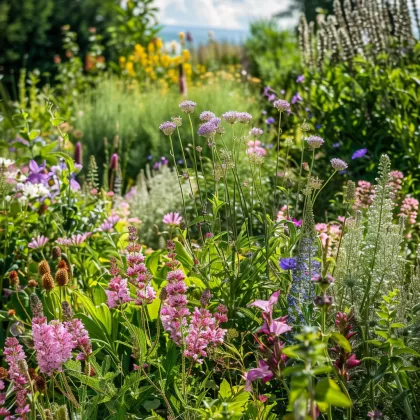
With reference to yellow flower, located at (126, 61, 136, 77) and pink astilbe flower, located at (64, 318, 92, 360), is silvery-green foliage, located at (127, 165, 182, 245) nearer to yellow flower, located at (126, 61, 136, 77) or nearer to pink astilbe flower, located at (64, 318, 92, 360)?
pink astilbe flower, located at (64, 318, 92, 360)

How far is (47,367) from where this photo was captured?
60.5 inches

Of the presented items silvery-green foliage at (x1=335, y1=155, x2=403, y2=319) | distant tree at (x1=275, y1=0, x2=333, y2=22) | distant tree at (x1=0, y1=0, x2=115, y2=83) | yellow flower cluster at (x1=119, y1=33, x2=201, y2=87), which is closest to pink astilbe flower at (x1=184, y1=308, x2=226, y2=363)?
silvery-green foliage at (x1=335, y1=155, x2=403, y2=319)

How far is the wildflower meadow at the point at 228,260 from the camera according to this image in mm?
1669

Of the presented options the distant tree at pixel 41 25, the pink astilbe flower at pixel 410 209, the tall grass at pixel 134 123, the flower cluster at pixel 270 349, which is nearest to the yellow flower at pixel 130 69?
the distant tree at pixel 41 25

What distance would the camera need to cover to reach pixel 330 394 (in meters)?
1.04

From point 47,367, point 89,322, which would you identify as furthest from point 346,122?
point 47,367

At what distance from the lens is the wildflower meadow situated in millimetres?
1669

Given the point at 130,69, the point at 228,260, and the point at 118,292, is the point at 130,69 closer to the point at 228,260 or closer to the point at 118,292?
the point at 228,260

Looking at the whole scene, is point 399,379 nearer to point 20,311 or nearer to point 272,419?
point 272,419

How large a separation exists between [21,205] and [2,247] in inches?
11.0

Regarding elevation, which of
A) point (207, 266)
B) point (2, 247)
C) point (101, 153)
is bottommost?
point (101, 153)

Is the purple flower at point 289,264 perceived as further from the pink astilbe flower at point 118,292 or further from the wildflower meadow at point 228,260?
the pink astilbe flower at point 118,292

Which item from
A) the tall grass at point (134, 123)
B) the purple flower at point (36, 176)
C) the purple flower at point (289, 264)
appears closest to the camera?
the purple flower at point (289, 264)

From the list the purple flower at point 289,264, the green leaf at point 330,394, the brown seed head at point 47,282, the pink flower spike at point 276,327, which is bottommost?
the purple flower at point 289,264
